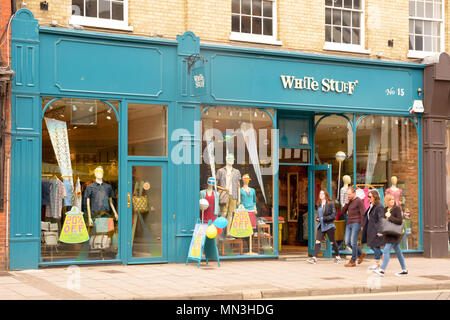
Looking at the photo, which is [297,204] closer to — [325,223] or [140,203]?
[325,223]

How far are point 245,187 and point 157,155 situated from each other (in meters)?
2.38

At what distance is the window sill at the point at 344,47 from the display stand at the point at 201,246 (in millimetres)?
5792

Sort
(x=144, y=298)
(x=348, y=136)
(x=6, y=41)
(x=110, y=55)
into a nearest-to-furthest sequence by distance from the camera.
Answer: (x=144, y=298), (x=6, y=41), (x=110, y=55), (x=348, y=136)

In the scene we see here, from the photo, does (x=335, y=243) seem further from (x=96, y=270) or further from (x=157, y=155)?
(x=96, y=270)

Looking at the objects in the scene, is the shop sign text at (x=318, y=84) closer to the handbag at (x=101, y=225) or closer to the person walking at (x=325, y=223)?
the person walking at (x=325, y=223)

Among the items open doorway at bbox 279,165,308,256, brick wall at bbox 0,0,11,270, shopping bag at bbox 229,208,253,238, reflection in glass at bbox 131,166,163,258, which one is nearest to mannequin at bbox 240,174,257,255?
shopping bag at bbox 229,208,253,238

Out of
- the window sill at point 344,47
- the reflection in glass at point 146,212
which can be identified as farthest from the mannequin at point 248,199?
the window sill at point 344,47

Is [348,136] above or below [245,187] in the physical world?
above

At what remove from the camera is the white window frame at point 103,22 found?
13930 mm

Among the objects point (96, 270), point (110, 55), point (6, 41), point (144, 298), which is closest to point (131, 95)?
point (110, 55)

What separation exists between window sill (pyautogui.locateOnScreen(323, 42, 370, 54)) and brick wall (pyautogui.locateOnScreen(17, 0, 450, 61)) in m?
0.11

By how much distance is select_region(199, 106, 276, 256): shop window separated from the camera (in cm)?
1506

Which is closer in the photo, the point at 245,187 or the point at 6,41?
the point at 6,41
